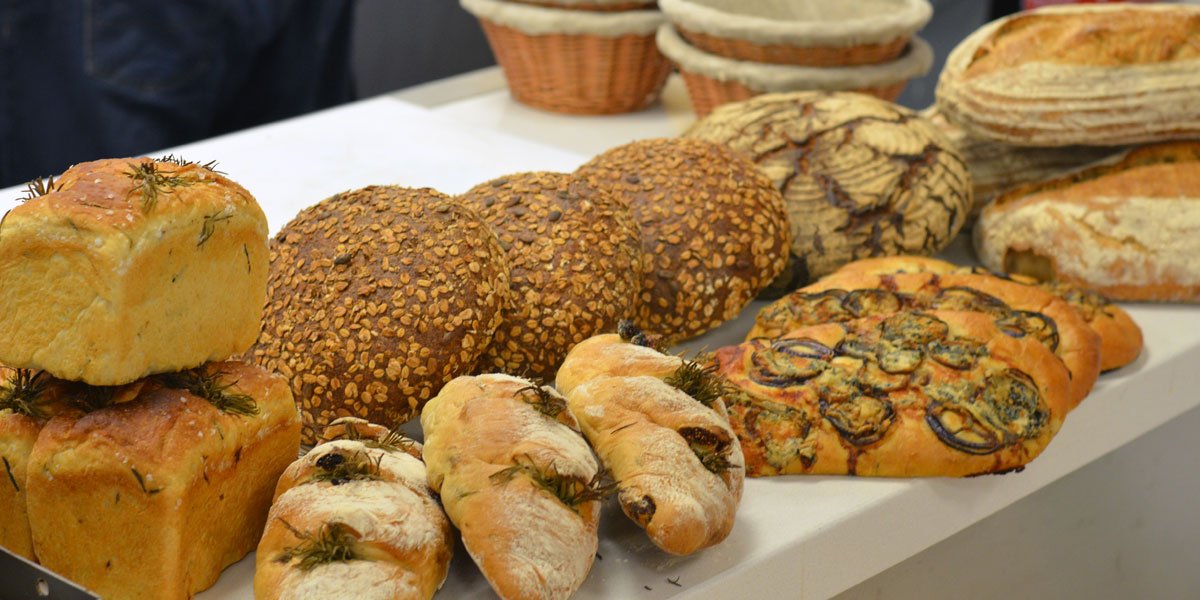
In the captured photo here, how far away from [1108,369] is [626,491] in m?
0.91

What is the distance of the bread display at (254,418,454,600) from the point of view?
1007mm

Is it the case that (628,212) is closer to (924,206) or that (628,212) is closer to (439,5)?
(924,206)

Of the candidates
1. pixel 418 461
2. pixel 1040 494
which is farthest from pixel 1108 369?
pixel 418 461

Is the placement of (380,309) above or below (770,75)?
above

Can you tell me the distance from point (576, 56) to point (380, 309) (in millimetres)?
1468

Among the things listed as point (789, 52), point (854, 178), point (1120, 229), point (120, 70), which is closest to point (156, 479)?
point (854, 178)

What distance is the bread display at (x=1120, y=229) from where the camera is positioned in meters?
1.89

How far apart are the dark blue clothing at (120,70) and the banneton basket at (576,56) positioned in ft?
3.53

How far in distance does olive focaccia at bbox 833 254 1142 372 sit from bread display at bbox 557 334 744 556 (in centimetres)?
59

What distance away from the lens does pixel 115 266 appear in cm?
101

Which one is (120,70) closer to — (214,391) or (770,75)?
(770,75)

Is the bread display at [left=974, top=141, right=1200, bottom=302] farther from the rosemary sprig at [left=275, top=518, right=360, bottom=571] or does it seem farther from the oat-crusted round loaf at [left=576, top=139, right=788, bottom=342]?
the rosemary sprig at [left=275, top=518, right=360, bottom=571]

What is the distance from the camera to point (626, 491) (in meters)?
1.15

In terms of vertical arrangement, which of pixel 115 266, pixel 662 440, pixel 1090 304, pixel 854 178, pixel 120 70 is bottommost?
pixel 120 70
